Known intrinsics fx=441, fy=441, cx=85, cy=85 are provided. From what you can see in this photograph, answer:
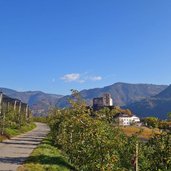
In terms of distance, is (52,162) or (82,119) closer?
(82,119)

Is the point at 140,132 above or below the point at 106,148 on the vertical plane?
above

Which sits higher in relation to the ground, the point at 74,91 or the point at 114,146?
the point at 74,91

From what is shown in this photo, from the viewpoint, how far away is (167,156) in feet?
65.8

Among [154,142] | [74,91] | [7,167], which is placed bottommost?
[7,167]

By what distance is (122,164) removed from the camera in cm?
2325

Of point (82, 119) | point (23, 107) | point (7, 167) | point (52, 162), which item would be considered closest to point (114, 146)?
point (82, 119)

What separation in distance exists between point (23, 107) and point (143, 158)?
3586 inches

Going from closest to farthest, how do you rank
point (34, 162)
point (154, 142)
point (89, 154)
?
point (89, 154) → point (154, 142) → point (34, 162)

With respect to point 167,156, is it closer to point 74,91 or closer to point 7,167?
point 74,91

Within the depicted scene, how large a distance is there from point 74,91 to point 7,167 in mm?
6266

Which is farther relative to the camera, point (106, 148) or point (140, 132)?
point (140, 132)

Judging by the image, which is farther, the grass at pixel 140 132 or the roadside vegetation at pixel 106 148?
the grass at pixel 140 132

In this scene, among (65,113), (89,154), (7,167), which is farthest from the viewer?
(65,113)

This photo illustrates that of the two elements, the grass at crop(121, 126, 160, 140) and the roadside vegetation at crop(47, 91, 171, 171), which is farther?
the grass at crop(121, 126, 160, 140)
